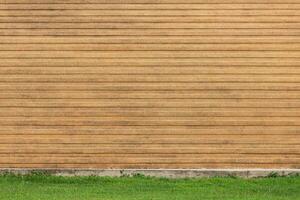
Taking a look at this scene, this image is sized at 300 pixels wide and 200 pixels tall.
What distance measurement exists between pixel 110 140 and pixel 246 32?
2.59 meters

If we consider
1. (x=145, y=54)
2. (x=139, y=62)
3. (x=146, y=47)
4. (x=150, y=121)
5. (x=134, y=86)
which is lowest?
(x=150, y=121)

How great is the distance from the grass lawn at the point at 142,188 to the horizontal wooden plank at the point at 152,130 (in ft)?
2.38

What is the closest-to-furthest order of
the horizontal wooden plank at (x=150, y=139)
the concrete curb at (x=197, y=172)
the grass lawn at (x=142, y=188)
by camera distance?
the grass lawn at (x=142, y=188)
the concrete curb at (x=197, y=172)
the horizontal wooden plank at (x=150, y=139)

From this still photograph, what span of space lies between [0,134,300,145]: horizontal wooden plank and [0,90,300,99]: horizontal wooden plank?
0.58m

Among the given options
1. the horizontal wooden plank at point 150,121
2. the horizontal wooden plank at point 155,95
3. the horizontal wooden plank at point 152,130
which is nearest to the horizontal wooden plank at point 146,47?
the horizontal wooden plank at point 155,95

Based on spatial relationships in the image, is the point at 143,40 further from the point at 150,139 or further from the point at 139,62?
the point at 150,139

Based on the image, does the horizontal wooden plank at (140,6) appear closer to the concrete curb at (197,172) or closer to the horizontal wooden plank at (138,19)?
the horizontal wooden plank at (138,19)

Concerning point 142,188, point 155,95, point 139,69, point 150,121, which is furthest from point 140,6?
point 142,188

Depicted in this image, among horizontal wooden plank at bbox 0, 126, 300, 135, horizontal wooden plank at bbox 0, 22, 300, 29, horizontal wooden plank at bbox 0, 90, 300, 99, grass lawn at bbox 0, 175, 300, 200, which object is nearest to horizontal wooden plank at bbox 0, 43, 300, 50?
horizontal wooden plank at bbox 0, 22, 300, 29

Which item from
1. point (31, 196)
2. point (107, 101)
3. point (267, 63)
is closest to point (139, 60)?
point (107, 101)

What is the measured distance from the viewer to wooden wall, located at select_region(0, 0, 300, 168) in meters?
15.5

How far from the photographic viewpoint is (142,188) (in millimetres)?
14391

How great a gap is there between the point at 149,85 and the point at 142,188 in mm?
1862

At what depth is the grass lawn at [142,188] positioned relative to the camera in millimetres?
13422
